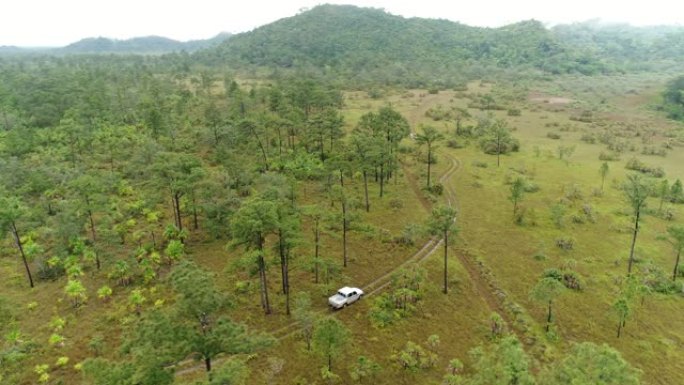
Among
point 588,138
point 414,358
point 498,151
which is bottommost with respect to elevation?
point 414,358

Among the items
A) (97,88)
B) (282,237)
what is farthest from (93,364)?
(97,88)

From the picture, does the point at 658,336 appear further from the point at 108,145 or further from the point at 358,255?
the point at 108,145

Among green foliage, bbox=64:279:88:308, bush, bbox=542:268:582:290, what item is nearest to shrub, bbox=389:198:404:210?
bush, bbox=542:268:582:290

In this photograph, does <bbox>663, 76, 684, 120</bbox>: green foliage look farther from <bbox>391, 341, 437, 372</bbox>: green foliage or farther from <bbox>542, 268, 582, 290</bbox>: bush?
<bbox>391, 341, 437, 372</bbox>: green foliage

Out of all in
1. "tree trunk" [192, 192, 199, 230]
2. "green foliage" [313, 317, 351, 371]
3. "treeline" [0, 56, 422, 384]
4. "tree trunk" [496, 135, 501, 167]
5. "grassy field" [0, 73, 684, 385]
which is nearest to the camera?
"treeline" [0, 56, 422, 384]

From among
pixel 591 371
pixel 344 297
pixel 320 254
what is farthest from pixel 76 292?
pixel 591 371

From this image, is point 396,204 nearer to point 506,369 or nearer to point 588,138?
point 506,369
